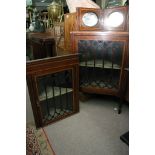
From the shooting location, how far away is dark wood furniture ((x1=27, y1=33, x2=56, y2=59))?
8.26 feet

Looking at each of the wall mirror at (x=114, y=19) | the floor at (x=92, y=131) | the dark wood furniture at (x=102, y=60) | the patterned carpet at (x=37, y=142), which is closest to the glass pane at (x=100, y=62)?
the dark wood furniture at (x=102, y=60)

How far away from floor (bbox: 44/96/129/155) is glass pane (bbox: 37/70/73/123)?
98 millimetres

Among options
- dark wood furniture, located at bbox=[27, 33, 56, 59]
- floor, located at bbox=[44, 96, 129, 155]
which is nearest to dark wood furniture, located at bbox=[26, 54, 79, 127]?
floor, located at bbox=[44, 96, 129, 155]

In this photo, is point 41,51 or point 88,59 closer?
point 88,59

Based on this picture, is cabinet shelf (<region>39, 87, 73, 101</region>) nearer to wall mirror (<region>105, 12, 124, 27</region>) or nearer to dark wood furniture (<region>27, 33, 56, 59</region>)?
wall mirror (<region>105, 12, 124, 27</region>)

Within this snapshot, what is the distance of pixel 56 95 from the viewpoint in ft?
5.49

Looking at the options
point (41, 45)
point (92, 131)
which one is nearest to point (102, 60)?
point (92, 131)

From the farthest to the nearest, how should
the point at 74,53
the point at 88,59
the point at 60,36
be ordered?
the point at 60,36 < the point at 88,59 < the point at 74,53

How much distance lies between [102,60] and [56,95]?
0.57 metres

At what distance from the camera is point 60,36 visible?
2.30 metres

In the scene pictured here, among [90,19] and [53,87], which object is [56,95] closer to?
[53,87]
